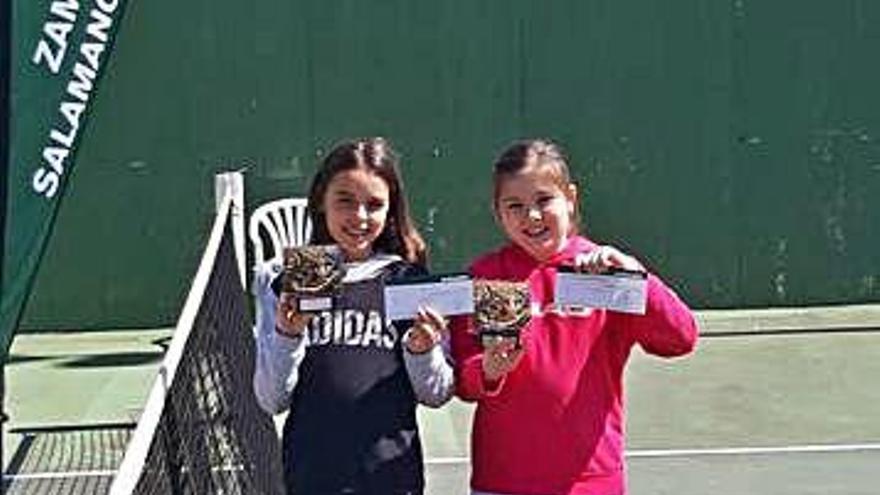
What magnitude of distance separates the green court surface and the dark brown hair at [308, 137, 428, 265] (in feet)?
11.0

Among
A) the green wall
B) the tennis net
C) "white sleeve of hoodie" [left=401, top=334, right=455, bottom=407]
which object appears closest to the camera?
"white sleeve of hoodie" [left=401, top=334, right=455, bottom=407]

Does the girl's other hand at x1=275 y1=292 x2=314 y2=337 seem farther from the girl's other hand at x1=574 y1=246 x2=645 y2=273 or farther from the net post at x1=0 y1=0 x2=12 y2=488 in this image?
the net post at x1=0 y1=0 x2=12 y2=488

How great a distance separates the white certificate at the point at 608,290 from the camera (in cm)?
380

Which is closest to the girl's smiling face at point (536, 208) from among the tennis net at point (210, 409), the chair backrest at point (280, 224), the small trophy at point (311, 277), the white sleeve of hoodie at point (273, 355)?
the small trophy at point (311, 277)

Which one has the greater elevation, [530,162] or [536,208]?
[530,162]

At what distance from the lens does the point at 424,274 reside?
4.09 meters

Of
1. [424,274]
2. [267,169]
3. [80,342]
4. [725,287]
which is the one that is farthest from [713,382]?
[424,274]

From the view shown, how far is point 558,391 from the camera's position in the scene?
394cm

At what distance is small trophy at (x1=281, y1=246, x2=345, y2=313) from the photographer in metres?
3.83

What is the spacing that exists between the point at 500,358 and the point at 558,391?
0.26m

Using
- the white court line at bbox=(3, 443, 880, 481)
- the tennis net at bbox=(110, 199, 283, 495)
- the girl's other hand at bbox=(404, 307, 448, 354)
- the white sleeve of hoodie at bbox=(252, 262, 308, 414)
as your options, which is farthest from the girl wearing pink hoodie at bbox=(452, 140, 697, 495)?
the white court line at bbox=(3, 443, 880, 481)

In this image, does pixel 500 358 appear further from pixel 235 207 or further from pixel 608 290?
pixel 235 207

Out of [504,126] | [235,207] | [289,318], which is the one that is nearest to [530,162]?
[289,318]

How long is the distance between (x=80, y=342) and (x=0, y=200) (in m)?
5.90
